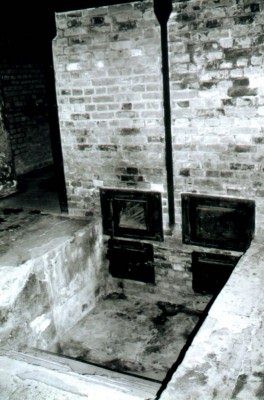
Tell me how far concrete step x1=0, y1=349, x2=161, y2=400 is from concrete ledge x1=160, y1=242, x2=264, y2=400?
260 mm

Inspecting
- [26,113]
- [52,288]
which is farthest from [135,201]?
[26,113]

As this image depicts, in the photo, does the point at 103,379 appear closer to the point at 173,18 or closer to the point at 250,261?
the point at 250,261

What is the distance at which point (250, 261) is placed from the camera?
10.7 feet

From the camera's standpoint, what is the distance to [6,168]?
17.7ft

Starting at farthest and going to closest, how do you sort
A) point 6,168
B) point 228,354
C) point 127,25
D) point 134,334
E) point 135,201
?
point 6,168, point 135,201, point 134,334, point 127,25, point 228,354

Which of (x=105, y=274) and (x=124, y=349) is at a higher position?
(x=105, y=274)

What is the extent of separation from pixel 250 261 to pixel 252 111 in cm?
134

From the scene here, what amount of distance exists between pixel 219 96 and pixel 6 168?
331cm

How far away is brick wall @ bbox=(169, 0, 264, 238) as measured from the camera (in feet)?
10.5

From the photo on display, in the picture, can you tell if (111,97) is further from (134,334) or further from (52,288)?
(134,334)

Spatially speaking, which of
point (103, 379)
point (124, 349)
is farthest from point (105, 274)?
point (103, 379)

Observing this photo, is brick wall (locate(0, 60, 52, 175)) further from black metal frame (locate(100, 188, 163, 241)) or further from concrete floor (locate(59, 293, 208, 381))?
concrete floor (locate(59, 293, 208, 381))

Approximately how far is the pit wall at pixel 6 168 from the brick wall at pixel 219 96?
2.71 meters

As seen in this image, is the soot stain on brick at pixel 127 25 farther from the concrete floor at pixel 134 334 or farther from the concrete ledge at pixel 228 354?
the concrete floor at pixel 134 334
